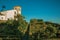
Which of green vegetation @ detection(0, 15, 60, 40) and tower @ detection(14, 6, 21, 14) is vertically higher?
tower @ detection(14, 6, 21, 14)

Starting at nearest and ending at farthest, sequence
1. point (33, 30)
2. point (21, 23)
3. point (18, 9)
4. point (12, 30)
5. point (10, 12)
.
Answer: point (33, 30) → point (12, 30) → point (21, 23) → point (10, 12) → point (18, 9)

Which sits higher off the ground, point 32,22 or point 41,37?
point 32,22

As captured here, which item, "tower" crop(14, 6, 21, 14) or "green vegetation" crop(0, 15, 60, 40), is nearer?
"green vegetation" crop(0, 15, 60, 40)

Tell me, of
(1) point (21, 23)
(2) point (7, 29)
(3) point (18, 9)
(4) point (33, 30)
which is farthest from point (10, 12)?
(4) point (33, 30)

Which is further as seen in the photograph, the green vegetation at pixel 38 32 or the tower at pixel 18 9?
the tower at pixel 18 9

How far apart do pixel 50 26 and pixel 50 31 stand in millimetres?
240

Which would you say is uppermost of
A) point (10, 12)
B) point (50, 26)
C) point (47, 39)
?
point (10, 12)

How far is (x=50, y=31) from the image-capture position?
345 inches

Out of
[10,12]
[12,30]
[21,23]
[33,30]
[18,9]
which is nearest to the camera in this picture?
[33,30]

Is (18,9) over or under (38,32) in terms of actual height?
over

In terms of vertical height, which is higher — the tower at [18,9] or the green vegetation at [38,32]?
the tower at [18,9]

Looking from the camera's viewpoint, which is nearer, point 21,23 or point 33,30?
point 33,30

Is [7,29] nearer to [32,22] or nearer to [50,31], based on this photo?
[32,22]

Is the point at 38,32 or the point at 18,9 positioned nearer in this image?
the point at 38,32
